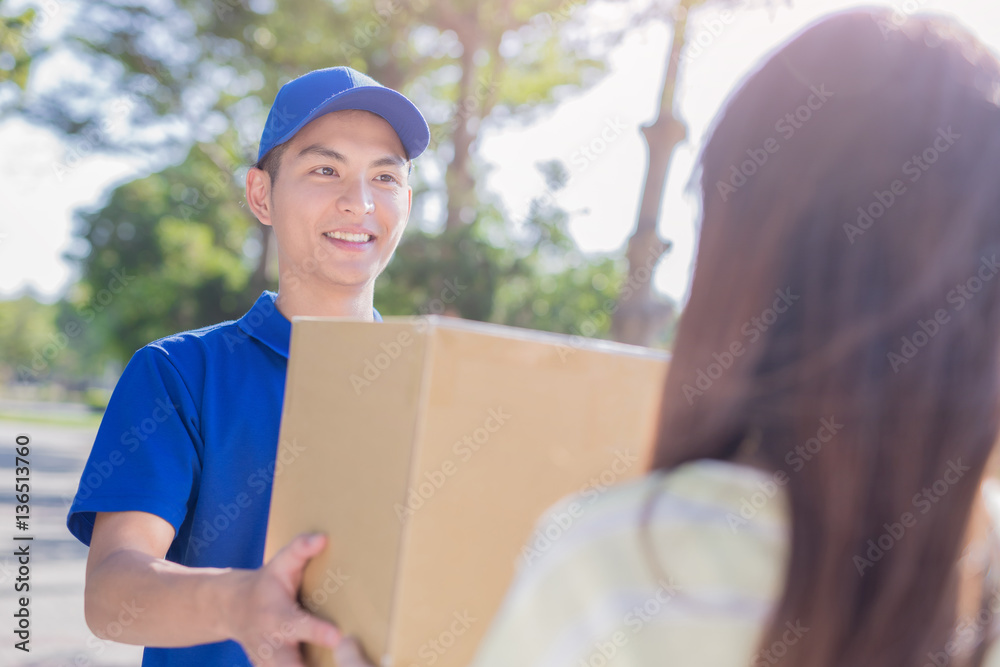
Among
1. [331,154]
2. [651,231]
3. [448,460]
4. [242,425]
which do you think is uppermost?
[651,231]

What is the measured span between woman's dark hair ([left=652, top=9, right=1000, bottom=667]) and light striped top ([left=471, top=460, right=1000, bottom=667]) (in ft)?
0.09

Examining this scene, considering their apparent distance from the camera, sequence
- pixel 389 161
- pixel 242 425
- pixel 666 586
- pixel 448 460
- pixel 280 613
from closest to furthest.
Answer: pixel 666 586
pixel 448 460
pixel 280 613
pixel 242 425
pixel 389 161

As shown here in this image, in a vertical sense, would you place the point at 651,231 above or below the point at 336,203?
above

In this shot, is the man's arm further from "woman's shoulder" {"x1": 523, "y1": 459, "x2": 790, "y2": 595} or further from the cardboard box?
"woman's shoulder" {"x1": 523, "y1": 459, "x2": 790, "y2": 595}

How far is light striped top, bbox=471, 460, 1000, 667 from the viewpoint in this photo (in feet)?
2.27

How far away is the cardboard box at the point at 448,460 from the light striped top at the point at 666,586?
0.63 feet

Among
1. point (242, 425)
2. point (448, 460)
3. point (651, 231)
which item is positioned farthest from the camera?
point (651, 231)

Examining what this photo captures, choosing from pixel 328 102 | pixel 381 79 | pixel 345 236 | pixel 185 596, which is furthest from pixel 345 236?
pixel 381 79

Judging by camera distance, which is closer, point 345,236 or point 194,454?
point 194,454

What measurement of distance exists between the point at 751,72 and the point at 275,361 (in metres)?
1.11

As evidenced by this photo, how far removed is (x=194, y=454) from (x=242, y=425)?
0.11m

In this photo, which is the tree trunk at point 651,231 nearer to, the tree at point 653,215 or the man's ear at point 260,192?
the tree at point 653,215

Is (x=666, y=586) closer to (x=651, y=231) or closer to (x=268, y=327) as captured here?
(x=268, y=327)

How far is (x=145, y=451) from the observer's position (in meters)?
1.34
